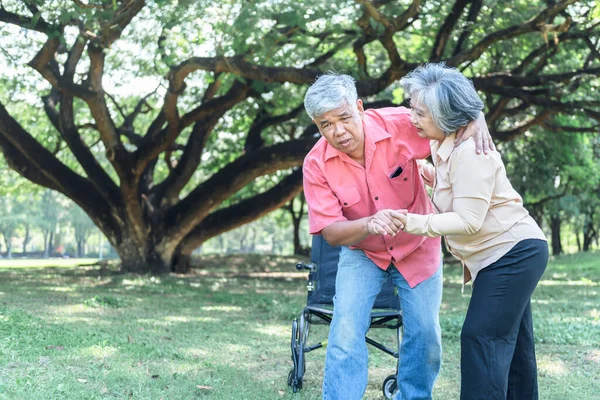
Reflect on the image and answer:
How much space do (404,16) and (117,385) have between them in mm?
7120

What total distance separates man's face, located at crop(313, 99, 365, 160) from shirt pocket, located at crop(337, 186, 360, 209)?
0.23 meters

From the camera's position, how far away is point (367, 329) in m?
4.15

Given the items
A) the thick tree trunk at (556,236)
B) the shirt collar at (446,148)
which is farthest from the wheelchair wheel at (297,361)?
the thick tree trunk at (556,236)

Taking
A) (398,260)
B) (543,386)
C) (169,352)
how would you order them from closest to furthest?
(398,260) < (543,386) < (169,352)

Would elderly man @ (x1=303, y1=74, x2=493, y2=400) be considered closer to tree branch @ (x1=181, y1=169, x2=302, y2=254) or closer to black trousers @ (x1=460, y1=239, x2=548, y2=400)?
black trousers @ (x1=460, y1=239, x2=548, y2=400)

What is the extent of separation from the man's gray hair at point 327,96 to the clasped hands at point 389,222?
0.68 m

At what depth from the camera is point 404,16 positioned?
10.1 meters

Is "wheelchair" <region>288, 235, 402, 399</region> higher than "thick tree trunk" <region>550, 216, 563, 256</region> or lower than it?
lower

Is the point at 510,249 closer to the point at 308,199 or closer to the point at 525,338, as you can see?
the point at 525,338

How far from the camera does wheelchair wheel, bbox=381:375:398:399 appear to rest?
4934 mm

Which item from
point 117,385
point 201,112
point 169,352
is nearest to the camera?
point 117,385

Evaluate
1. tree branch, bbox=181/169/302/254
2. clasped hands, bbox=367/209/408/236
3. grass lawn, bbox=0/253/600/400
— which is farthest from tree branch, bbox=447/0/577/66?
clasped hands, bbox=367/209/408/236

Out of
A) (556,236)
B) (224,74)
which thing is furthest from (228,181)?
(556,236)

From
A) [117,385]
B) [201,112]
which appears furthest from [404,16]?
[117,385]
